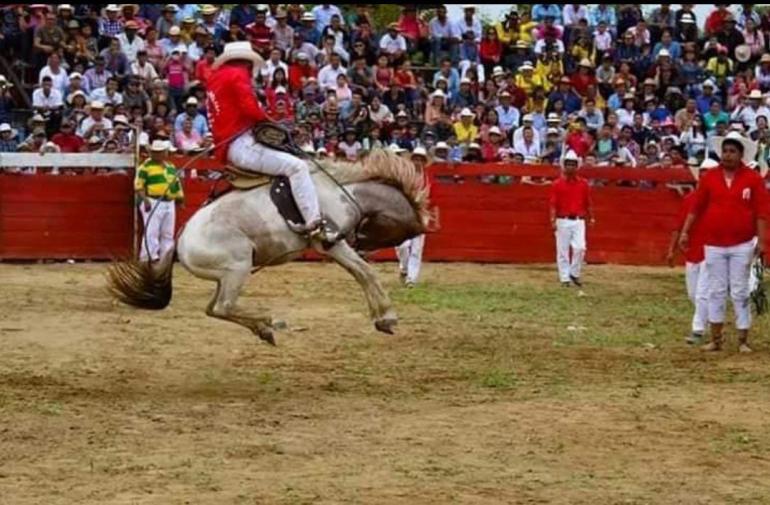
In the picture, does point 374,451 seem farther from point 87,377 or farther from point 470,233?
point 470,233

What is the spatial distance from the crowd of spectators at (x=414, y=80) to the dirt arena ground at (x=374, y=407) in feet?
18.9

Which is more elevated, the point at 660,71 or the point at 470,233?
the point at 660,71

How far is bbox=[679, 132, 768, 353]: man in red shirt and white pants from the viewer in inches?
520

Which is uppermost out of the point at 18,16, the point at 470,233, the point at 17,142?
the point at 18,16

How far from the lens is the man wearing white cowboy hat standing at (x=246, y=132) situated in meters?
11.5

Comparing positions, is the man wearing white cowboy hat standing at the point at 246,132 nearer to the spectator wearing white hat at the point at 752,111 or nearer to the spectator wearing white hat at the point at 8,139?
the spectator wearing white hat at the point at 8,139

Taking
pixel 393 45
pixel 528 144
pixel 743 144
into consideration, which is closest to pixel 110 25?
pixel 393 45

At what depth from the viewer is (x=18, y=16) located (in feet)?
78.1

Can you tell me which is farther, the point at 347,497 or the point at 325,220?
the point at 325,220

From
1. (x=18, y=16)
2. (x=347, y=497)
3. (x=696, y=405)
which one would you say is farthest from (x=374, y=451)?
(x=18, y=16)

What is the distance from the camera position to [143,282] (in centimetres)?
1191

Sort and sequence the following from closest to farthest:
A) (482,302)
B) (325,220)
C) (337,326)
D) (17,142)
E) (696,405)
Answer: (696,405), (325,220), (337,326), (482,302), (17,142)

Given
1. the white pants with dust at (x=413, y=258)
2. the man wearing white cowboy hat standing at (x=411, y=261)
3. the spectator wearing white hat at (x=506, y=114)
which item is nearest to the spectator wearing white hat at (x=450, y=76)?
the spectator wearing white hat at (x=506, y=114)

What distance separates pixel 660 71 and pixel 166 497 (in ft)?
67.2
